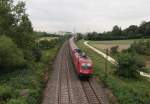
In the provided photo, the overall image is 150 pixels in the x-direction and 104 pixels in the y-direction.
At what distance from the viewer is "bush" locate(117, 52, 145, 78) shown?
36688 mm

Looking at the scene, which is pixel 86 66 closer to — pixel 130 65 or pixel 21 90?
pixel 130 65

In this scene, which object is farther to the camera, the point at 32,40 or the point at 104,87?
the point at 32,40

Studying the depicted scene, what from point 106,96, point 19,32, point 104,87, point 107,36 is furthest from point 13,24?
point 107,36

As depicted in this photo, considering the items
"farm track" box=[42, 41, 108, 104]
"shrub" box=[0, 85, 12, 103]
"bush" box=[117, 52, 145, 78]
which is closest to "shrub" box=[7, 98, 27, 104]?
"shrub" box=[0, 85, 12, 103]

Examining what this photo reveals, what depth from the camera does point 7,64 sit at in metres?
35.4

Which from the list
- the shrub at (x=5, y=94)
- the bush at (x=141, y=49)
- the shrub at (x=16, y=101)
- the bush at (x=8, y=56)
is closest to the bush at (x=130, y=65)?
the bush at (x=8, y=56)

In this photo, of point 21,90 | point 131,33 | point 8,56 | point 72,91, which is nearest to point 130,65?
point 72,91

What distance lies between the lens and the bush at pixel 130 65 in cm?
3669

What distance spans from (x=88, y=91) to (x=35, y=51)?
25401 millimetres

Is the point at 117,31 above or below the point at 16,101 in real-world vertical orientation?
above

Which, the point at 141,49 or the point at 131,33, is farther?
the point at 131,33

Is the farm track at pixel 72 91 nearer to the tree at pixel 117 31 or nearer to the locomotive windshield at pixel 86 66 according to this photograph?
the locomotive windshield at pixel 86 66

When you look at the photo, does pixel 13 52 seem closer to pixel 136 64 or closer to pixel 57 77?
pixel 57 77

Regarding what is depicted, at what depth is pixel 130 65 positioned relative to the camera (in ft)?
121
